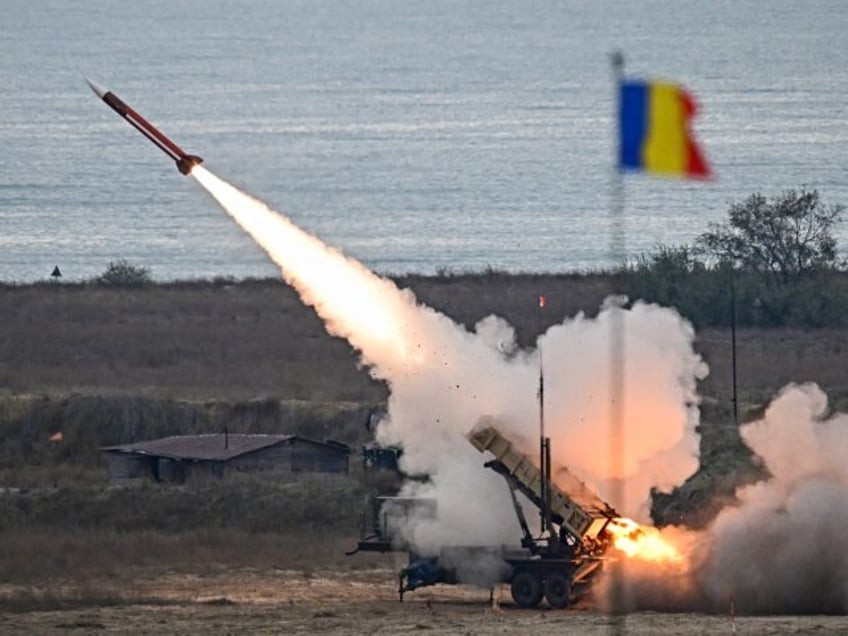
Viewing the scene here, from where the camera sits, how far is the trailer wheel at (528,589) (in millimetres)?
37562

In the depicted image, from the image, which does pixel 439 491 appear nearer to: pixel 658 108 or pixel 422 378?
pixel 422 378

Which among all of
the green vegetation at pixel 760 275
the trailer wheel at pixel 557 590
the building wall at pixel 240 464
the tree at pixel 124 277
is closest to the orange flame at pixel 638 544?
the trailer wheel at pixel 557 590

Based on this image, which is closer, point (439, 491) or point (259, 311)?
point (439, 491)

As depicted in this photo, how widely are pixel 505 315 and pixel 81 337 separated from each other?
511 inches

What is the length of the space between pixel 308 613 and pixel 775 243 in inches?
1694

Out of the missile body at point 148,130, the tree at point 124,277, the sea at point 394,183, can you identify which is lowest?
the missile body at point 148,130

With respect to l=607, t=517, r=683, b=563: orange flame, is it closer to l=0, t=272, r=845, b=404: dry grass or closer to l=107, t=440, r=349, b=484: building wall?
l=107, t=440, r=349, b=484: building wall

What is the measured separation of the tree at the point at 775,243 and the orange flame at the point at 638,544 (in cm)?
3906

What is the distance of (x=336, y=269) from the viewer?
1633 inches

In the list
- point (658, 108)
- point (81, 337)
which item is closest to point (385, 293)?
point (658, 108)

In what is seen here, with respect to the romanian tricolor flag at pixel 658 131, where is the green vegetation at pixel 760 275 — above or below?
above

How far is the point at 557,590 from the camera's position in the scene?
→ 123 ft

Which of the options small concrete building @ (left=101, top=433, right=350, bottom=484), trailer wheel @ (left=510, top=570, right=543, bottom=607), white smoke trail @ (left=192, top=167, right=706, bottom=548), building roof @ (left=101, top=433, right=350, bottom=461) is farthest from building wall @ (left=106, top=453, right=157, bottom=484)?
trailer wheel @ (left=510, top=570, right=543, bottom=607)

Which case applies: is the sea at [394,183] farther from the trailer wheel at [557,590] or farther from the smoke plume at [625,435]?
the trailer wheel at [557,590]
